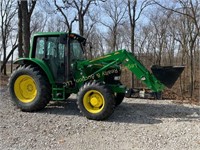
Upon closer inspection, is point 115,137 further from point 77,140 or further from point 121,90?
point 121,90

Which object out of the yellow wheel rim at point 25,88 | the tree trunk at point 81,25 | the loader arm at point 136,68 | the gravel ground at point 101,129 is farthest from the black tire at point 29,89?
the tree trunk at point 81,25

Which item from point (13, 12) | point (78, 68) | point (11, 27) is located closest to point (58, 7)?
point (13, 12)

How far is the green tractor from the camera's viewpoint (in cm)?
654

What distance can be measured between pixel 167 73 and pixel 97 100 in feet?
7.09

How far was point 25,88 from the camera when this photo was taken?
711cm

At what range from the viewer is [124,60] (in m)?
6.57

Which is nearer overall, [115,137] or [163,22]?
[115,137]

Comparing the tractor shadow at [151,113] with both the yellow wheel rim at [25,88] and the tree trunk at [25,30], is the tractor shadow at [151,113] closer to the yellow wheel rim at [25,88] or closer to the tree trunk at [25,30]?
the yellow wheel rim at [25,88]

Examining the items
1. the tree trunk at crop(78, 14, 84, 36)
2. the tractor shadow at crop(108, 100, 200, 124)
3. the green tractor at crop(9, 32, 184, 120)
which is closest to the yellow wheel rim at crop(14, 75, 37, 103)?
the green tractor at crop(9, 32, 184, 120)

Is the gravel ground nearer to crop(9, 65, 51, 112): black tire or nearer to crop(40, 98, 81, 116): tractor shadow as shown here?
crop(40, 98, 81, 116): tractor shadow

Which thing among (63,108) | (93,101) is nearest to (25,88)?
(63,108)

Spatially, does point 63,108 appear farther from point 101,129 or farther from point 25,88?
point 101,129

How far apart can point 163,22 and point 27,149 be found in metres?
24.2

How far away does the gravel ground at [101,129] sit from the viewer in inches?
179
